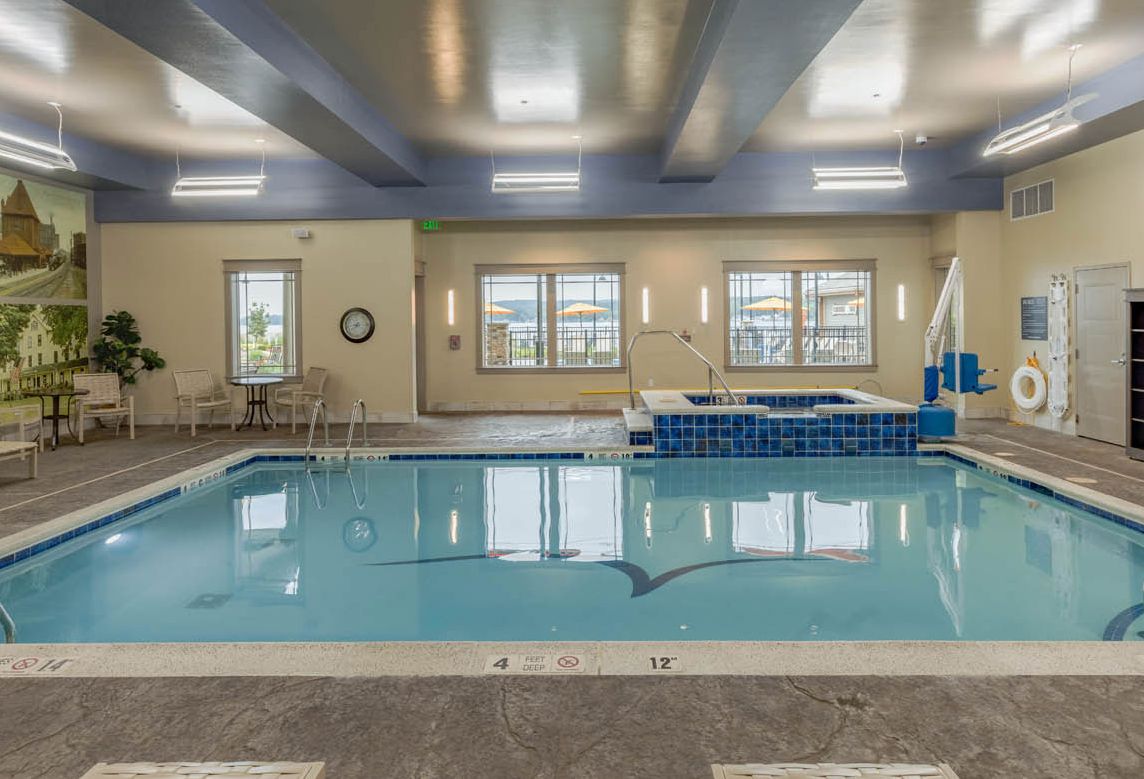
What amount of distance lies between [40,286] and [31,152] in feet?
8.83

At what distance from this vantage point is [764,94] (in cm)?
625

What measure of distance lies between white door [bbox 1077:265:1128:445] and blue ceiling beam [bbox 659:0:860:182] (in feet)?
12.0

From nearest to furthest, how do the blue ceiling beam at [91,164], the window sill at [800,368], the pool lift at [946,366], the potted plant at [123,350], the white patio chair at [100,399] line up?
the blue ceiling beam at [91,164] < the pool lift at [946,366] < the white patio chair at [100,399] < the potted plant at [123,350] < the window sill at [800,368]

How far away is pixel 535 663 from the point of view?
270cm

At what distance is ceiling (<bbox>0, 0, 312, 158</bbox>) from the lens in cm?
549

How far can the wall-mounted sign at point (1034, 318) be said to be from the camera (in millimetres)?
9016

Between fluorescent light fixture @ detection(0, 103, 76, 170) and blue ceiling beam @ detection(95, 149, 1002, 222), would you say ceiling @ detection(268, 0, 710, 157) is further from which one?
fluorescent light fixture @ detection(0, 103, 76, 170)

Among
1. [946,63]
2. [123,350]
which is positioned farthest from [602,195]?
[123,350]

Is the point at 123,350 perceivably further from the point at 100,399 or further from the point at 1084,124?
the point at 1084,124

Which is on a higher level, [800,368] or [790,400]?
[800,368]

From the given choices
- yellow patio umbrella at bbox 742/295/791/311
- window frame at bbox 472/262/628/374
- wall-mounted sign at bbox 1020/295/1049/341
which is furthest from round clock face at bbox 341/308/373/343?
wall-mounted sign at bbox 1020/295/1049/341

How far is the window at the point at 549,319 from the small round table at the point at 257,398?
2.80m

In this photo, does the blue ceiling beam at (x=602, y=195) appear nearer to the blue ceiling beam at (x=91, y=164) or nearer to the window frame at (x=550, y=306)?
the blue ceiling beam at (x=91, y=164)

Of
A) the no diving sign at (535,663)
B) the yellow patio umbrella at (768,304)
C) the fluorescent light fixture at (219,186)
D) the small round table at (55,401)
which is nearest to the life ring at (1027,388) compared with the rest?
the yellow patio umbrella at (768,304)
